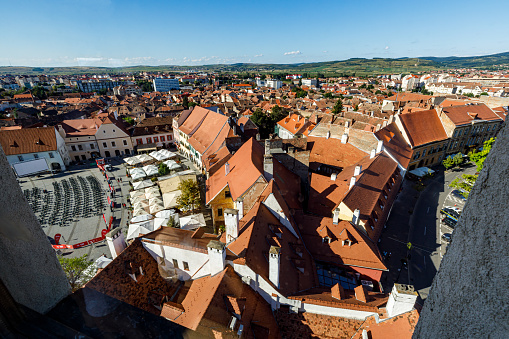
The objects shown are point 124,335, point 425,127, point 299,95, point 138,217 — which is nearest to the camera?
point 124,335

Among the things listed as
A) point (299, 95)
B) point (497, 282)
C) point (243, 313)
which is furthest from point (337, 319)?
point (299, 95)

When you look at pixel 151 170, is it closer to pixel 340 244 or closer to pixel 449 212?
pixel 340 244

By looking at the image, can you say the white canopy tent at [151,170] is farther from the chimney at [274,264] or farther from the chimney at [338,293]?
the chimney at [338,293]

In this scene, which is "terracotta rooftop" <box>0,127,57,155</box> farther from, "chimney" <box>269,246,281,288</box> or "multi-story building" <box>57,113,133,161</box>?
"chimney" <box>269,246,281,288</box>

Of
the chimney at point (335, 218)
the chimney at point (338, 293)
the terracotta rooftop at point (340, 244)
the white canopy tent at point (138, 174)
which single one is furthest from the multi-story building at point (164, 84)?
the chimney at point (338, 293)

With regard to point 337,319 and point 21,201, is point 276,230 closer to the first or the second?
point 337,319

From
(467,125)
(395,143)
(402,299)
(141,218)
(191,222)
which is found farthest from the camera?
(467,125)

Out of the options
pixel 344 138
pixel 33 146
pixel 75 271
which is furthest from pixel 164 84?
pixel 75 271
